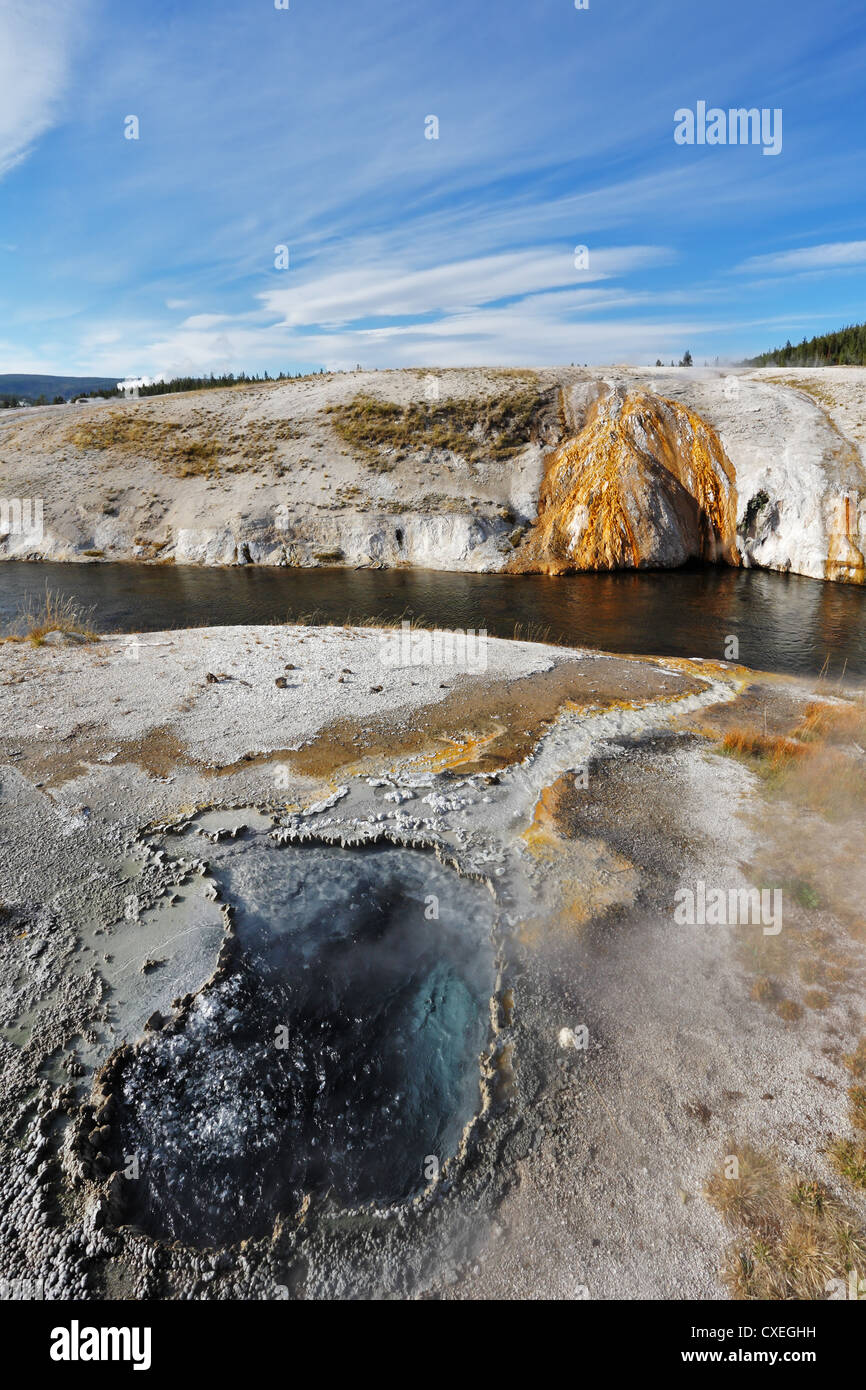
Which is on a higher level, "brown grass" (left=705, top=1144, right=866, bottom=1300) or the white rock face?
the white rock face

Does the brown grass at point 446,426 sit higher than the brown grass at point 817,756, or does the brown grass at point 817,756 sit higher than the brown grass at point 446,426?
the brown grass at point 446,426

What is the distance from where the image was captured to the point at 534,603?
102 ft

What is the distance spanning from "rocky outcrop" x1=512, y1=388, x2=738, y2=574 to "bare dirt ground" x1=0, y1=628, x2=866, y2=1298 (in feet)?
76.9

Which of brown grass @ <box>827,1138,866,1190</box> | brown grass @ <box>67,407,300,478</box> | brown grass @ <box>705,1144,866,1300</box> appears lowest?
brown grass @ <box>705,1144,866,1300</box>

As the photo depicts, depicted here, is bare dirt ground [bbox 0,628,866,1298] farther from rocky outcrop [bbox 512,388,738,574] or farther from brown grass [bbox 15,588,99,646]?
rocky outcrop [bbox 512,388,738,574]

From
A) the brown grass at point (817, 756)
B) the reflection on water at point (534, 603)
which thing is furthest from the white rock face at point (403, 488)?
the brown grass at point (817, 756)

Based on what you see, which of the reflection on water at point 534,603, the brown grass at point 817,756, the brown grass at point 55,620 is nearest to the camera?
the brown grass at point 817,756

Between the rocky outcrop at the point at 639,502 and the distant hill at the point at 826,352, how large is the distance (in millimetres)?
50026

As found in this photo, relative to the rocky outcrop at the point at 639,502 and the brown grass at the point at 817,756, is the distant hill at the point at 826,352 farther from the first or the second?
the brown grass at the point at 817,756

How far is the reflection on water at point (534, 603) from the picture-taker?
80.8 feet

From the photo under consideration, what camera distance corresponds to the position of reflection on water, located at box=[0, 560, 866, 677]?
24.6 meters

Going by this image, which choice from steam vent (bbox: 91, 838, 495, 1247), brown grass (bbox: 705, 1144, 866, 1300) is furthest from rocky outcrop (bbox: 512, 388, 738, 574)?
brown grass (bbox: 705, 1144, 866, 1300)

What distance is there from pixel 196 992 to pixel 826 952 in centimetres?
807

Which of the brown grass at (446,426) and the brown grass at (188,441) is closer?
the brown grass at (446,426)
